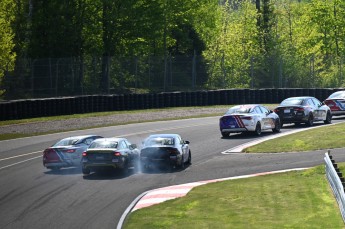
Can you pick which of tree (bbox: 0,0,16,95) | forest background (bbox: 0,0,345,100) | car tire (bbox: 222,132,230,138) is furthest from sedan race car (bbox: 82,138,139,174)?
forest background (bbox: 0,0,345,100)

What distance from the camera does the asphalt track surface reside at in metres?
19.5

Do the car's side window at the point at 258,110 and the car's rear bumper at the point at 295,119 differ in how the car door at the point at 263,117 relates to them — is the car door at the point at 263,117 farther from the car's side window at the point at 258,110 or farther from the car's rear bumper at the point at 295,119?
the car's rear bumper at the point at 295,119

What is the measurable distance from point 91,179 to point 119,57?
98.4 ft

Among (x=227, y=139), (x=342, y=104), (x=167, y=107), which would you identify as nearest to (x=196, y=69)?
(x=167, y=107)

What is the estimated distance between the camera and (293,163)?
27016 mm

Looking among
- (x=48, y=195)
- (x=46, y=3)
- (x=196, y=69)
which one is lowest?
(x=48, y=195)

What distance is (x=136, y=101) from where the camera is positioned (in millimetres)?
51219

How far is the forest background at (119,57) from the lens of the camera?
51.7m

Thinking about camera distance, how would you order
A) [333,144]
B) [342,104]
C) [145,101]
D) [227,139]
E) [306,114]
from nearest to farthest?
[333,144] → [227,139] → [306,114] → [342,104] → [145,101]

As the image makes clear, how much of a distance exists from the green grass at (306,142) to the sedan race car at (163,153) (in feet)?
14.2

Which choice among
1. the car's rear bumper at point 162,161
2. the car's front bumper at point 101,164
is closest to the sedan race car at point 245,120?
the car's rear bumper at point 162,161

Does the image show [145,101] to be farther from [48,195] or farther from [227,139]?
[48,195]

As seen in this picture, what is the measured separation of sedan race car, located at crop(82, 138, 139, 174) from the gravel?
569 inches

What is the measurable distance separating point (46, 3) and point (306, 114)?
93.7 feet
